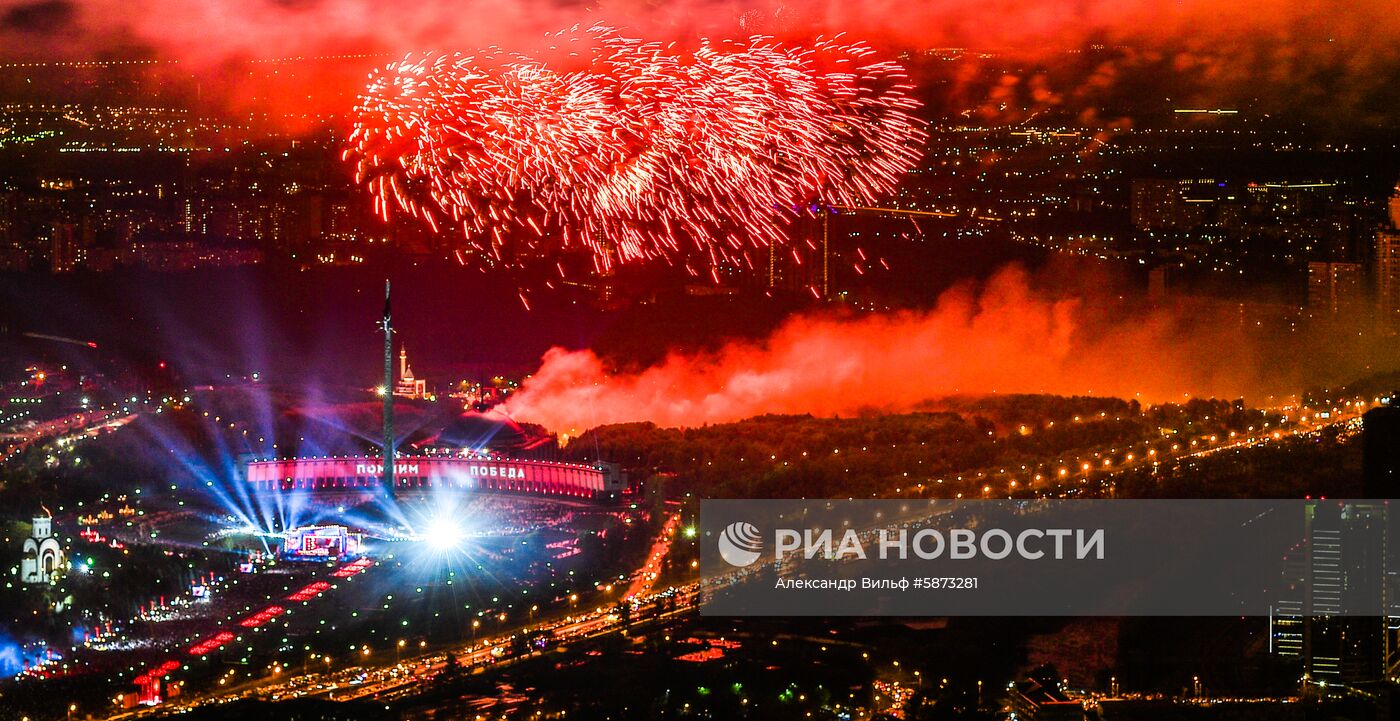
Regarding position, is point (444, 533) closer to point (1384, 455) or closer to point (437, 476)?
point (437, 476)

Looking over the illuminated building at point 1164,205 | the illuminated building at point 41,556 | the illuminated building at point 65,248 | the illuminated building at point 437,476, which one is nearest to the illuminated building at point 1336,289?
the illuminated building at point 1164,205

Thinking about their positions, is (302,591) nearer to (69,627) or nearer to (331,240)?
(69,627)

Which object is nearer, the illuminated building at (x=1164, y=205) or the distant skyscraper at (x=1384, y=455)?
the distant skyscraper at (x=1384, y=455)

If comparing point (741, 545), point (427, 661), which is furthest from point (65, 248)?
point (427, 661)

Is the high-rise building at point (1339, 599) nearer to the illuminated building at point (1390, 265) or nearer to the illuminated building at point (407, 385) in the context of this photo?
the illuminated building at point (1390, 265)

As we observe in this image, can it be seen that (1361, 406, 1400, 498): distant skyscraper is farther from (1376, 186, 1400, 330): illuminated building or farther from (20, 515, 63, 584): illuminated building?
(20, 515, 63, 584): illuminated building

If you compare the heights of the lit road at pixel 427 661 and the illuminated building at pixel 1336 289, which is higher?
the illuminated building at pixel 1336 289

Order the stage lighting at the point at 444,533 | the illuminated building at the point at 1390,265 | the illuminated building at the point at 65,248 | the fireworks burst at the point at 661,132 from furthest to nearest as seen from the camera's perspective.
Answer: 1. the illuminated building at the point at 65,248
2. the illuminated building at the point at 1390,265
3. the fireworks burst at the point at 661,132
4. the stage lighting at the point at 444,533

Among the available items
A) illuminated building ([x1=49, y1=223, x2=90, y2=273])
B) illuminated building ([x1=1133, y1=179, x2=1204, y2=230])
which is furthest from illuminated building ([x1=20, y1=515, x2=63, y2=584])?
illuminated building ([x1=1133, y1=179, x2=1204, y2=230])
